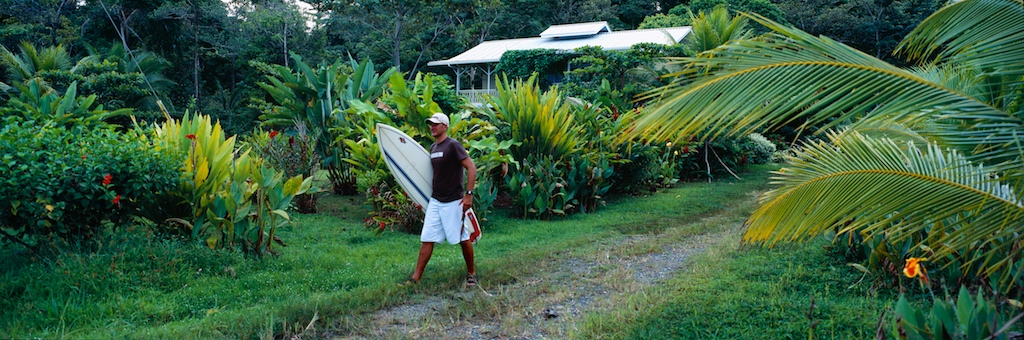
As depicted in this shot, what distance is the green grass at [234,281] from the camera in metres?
4.07

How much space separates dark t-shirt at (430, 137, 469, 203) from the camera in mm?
5227

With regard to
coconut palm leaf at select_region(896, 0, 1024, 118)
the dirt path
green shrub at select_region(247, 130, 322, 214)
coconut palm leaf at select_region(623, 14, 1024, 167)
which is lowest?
the dirt path

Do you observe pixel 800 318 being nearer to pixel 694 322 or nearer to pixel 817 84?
pixel 694 322

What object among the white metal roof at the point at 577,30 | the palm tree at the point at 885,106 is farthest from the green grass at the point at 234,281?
the white metal roof at the point at 577,30

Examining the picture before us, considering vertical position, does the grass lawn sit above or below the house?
below

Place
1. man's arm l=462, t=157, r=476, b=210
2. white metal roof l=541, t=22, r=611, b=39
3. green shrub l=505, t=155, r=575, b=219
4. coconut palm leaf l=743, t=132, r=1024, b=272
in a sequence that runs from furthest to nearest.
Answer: white metal roof l=541, t=22, r=611, b=39
green shrub l=505, t=155, r=575, b=219
man's arm l=462, t=157, r=476, b=210
coconut palm leaf l=743, t=132, r=1024, b=272

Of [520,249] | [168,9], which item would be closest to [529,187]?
[520,249]

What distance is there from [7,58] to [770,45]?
19.6m

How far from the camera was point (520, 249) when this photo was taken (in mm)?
6719

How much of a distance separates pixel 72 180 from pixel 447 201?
8.98 ft

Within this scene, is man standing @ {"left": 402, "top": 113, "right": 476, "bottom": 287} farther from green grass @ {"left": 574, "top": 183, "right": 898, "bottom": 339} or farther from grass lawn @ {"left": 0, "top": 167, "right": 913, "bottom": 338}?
green grass @ {"left": 574, "top": 183, "right": 898, "bottom": 339}

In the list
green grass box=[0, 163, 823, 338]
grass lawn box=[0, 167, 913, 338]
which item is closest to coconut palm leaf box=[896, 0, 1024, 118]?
grass lawn box=[0, 167, 913, 338]

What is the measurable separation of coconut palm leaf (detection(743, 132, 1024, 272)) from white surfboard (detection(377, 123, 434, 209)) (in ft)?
8.92

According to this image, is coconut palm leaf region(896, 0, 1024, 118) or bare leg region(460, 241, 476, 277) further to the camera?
bare leg region(460, 241, 476, 277)
